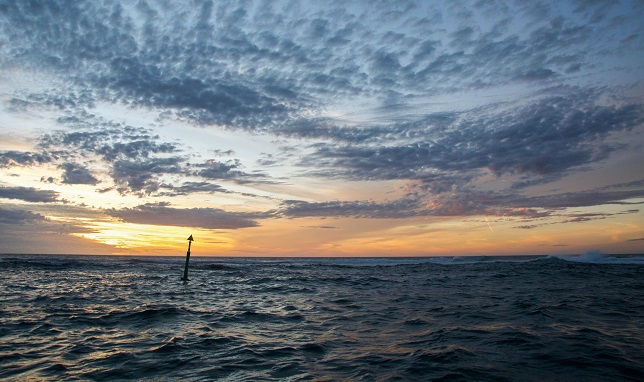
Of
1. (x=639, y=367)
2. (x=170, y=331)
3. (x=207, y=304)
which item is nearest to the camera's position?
(x=639, y=367)

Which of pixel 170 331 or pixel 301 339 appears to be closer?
pixel 301 339

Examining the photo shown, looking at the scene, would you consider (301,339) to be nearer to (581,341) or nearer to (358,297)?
(581,341)

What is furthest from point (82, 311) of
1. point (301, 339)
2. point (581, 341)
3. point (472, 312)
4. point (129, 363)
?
point (581, 341)

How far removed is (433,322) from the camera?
13.2 metres

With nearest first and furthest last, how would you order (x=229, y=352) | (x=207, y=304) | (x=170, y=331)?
(x=229, y=352) < (x=170, y=331) < (x=207, y=304)

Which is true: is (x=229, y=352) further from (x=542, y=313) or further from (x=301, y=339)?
(x=542, y=313)

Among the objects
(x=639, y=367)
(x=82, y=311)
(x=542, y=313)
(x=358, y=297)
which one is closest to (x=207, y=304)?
(x=82, y=311)

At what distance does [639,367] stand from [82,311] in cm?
1816

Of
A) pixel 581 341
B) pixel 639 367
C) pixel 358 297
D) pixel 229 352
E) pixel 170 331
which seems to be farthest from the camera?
pixel 358 297

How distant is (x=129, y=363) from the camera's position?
27.1ft

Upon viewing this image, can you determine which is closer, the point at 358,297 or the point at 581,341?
the point at 581,341

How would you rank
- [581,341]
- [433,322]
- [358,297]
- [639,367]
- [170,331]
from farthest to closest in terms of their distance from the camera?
[358,297], [433,322], [170,331], [581,341], [639,367]

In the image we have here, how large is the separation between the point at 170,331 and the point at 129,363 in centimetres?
349

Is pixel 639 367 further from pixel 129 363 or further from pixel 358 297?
pixel 358 297
